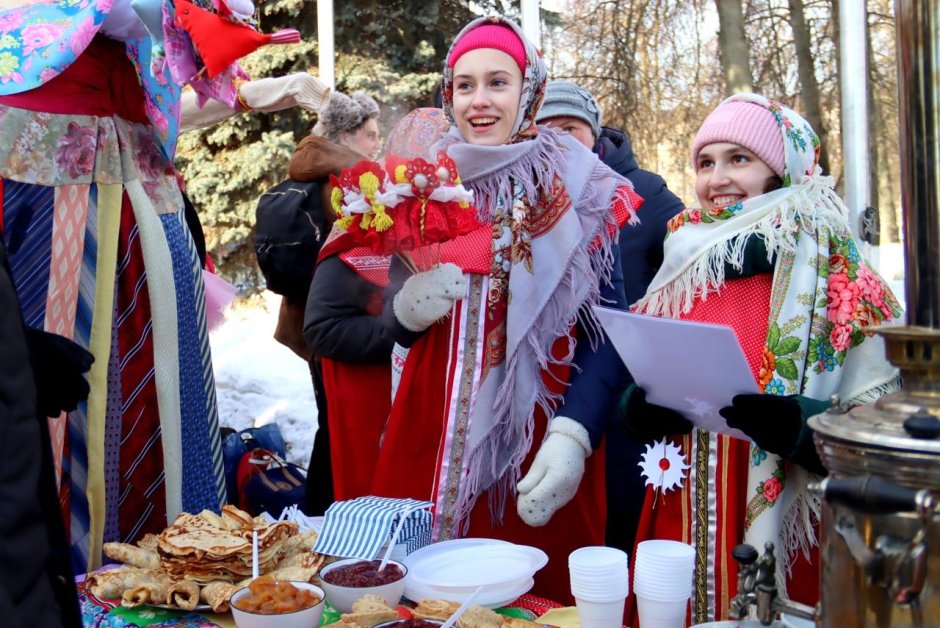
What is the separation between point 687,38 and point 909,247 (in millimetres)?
6629

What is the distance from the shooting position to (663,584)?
124 centimetres

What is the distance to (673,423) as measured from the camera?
174 centimetres

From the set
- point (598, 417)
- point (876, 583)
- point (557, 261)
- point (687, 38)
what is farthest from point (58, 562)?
point (687, 38)

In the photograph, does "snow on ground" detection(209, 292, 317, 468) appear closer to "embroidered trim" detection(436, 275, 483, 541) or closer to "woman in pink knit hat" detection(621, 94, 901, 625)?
"embroidered trim" detection(436, 275, 483, 541)

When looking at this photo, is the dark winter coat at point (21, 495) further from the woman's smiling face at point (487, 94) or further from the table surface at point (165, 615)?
the woman's smiling face at point (487, 94)

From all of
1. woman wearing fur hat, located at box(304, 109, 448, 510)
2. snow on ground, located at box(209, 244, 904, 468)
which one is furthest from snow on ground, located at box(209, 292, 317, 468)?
woman wearing fur hat, located at box(304, 109, 448, 510)

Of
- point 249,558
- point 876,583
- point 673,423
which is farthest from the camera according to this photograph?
point 673,423

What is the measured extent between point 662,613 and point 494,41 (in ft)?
4.77

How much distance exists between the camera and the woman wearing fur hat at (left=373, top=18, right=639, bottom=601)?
84.0 inches

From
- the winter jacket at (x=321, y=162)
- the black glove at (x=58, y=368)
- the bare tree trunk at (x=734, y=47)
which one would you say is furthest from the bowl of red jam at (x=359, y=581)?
the bare tree trunk at (x=734, y=47)

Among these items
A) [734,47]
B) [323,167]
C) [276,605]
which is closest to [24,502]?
[276,605]

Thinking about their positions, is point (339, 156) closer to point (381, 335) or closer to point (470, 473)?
point (381, 335)

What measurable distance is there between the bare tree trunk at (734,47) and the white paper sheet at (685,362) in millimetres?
5084

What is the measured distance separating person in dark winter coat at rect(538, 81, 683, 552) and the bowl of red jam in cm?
130
